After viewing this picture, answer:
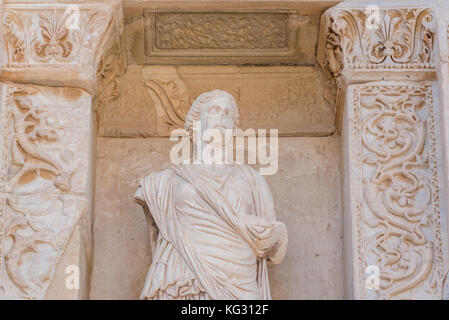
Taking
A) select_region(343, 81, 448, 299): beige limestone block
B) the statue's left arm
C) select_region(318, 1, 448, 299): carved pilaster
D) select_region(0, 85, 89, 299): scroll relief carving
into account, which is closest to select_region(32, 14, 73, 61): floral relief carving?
select_region(0, 85, 89, 299): scroll relief carving

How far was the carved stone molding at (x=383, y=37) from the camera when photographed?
749 centimetres

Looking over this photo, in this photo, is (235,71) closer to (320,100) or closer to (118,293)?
(320,100)

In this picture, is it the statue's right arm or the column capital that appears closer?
the statue's right arm

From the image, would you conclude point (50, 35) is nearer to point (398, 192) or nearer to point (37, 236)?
point (37, 236)

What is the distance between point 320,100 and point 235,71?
555 millimetres

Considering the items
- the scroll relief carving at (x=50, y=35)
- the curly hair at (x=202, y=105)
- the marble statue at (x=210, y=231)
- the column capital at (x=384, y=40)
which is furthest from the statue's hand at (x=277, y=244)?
the scroll relief carving at (x=50, y=35)

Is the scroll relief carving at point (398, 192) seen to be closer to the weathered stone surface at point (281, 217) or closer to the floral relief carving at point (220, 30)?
the weathered stone surface at point (281, 217)

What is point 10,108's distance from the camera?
736 cm

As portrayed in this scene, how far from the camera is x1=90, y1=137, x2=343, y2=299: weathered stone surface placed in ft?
24.9

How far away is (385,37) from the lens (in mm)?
7531

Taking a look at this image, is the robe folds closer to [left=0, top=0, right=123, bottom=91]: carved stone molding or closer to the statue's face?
the statue's face

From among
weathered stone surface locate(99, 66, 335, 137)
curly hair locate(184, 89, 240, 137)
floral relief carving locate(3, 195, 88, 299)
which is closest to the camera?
floral relief carving locate(3, 195, 88, 299)

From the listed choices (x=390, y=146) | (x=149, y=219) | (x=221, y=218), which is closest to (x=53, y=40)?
(x=149, y=219)
